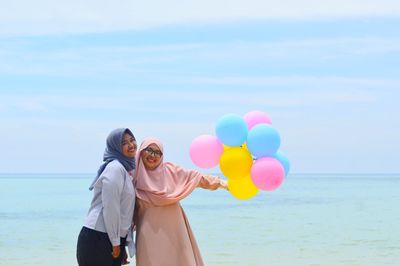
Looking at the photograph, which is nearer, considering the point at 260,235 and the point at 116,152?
the point at 116,152

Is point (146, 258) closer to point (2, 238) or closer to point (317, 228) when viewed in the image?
point (2, 238)

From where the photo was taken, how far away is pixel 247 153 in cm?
528

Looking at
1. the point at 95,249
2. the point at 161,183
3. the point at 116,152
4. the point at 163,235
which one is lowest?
the point at 95,249

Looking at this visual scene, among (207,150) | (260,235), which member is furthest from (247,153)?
(260,235)

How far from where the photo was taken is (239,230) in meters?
16.4

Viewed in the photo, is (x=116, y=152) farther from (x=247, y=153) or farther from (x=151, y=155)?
(x=247, y=153)

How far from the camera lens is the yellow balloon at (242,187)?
530 cm

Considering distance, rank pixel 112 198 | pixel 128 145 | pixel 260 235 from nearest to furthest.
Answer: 1. pixel 112 198
2. pixel 128 145
3. pixel 260 235

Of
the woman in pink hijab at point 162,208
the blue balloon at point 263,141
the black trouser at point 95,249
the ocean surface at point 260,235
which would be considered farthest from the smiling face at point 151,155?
Result: the ocean surface at point 260,235

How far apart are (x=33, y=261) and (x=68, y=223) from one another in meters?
8.44

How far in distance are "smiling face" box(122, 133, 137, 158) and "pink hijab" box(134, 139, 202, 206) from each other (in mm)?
73

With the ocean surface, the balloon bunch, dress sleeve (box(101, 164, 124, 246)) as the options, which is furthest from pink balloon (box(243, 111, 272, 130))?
the ocean surface

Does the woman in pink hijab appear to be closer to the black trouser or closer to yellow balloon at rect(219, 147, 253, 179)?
yellow balloon at rect(219, 147, 253, 179)

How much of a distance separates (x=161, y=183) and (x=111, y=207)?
15.3 inches
